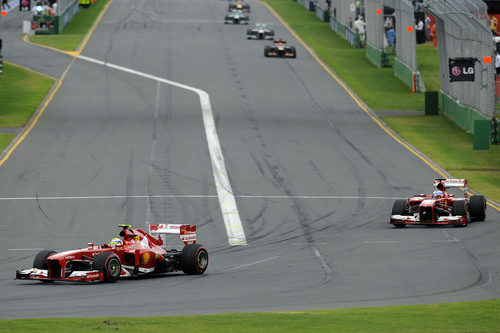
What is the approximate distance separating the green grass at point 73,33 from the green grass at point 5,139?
28255 mm

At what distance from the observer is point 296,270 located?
2269cm

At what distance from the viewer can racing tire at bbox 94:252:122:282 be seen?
2036cm

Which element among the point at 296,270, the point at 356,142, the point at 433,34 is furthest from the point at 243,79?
the point at 296,270

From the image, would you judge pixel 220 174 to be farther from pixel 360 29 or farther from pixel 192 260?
pixel 360 29

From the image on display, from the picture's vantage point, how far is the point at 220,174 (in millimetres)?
38281

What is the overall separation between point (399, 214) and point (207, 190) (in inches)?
330

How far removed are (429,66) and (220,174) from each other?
3519 cm

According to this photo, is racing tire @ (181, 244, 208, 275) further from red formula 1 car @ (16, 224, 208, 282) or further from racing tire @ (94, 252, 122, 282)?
racing tire @ (94, 252, 122, 282)

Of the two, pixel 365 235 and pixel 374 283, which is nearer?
pixel 374 283

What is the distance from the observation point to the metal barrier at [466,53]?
45.7 meters

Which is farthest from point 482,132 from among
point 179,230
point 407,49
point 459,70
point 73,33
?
point 73,33

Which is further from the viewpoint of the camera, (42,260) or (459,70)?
(459,70)

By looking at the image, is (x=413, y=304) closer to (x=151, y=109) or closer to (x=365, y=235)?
(x=365, y=235)

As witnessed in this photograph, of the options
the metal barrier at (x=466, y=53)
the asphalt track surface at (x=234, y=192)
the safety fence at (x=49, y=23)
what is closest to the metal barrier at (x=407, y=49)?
the asphalt track surface at (x=234, y=192)
